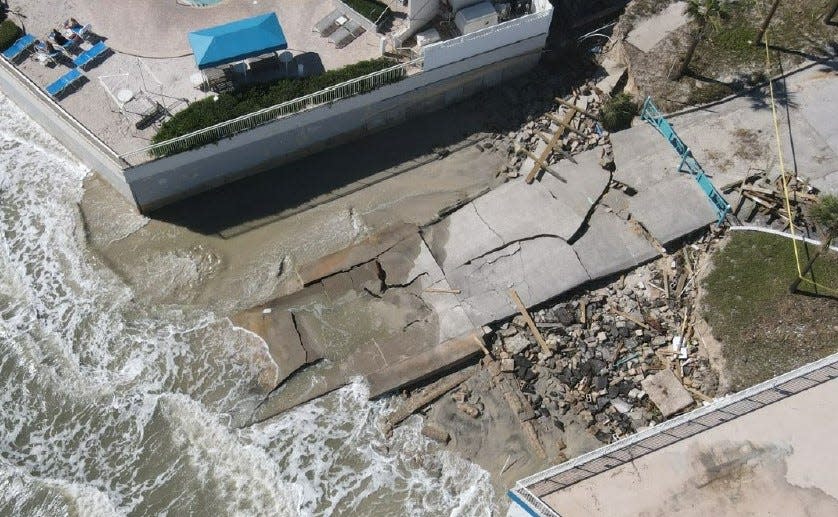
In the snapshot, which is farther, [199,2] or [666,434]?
[199,2]

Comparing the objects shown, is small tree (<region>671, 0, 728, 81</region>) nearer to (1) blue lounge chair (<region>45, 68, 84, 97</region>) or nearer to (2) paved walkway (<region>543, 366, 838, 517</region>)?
(2) paved walkway (<region>543, 366, 838, 517</region>)

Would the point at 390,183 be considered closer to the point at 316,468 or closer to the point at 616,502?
the point at 316,468

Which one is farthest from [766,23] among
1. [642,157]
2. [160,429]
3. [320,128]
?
[160,429]

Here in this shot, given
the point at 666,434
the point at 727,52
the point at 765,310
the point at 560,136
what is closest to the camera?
the point at 666,434

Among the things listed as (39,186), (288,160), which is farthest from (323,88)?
(39,186)

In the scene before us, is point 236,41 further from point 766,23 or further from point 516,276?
point 766,23

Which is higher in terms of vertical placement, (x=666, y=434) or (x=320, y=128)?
(x=320, y=128)

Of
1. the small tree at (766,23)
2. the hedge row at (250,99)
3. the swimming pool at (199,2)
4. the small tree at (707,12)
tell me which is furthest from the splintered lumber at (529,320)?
the swimming pool at (199,2)
